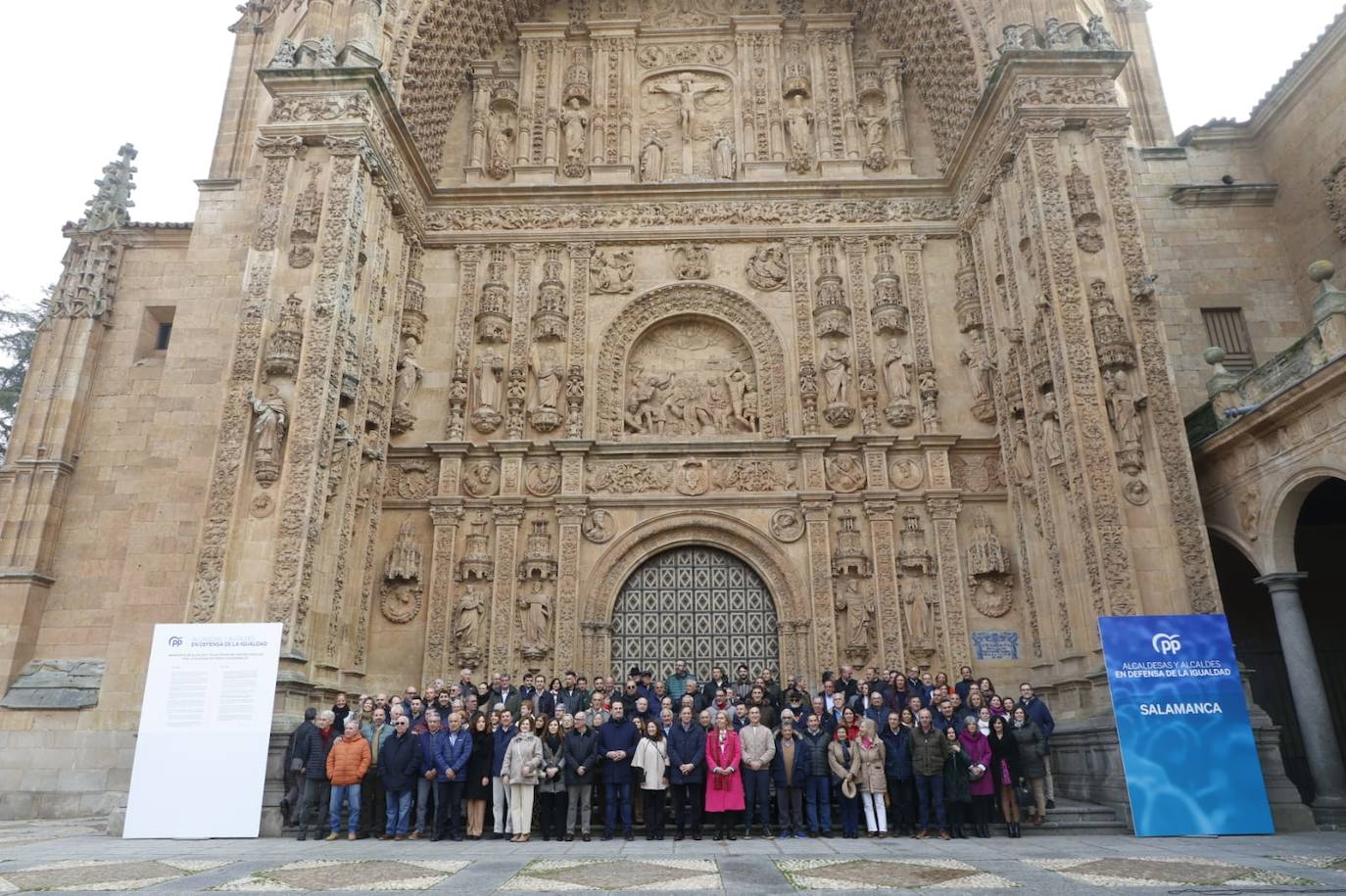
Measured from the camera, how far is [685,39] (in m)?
19.5

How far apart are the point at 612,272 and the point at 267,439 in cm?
762

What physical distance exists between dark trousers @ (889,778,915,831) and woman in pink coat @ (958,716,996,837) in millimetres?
704

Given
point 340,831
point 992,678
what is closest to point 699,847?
point 340,831

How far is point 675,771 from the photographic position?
9.63 metres

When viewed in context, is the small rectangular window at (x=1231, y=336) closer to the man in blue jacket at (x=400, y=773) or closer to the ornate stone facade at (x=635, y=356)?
the ornate stone facade at (x=635, y=356)

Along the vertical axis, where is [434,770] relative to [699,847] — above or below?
above

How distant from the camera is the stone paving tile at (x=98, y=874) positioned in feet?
21.1

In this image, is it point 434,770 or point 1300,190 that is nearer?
point 434,770

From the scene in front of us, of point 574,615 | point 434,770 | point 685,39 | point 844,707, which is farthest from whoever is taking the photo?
point 685,39

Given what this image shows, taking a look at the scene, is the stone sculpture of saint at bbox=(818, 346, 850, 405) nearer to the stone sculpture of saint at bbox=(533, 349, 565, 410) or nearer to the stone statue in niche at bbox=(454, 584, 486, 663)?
the stone sculpture of saint at bbox=(533, 349, 565, 410)

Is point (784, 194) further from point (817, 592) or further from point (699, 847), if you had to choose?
point (699, 847)

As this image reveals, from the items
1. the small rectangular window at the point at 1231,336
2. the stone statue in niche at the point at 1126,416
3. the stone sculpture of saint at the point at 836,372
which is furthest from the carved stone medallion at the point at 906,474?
the small rectangular window at the point at 1231,336

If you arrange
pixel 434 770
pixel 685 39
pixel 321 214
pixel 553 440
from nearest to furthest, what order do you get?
pixel 434 770
pixel 321 214
pixel 553 440
pixel 685 39

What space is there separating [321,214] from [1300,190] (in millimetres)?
17708
